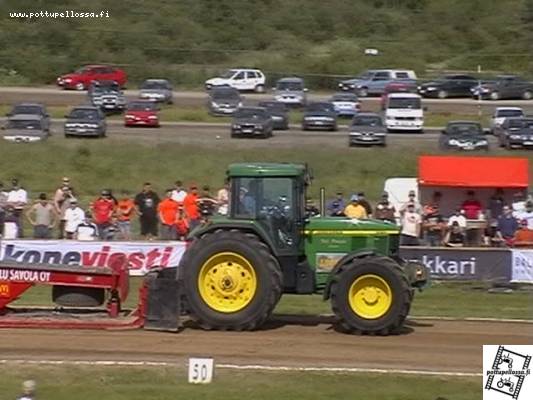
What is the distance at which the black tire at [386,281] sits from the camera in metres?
15.2

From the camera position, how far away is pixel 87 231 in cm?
2370

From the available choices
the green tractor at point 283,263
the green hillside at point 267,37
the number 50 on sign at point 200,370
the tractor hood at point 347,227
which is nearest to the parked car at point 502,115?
the green hillside at point 267,37

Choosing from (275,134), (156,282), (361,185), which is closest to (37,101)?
(275,134)

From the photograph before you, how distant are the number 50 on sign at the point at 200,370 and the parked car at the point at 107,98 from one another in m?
38.3

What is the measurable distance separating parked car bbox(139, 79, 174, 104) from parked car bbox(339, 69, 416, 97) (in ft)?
29.0

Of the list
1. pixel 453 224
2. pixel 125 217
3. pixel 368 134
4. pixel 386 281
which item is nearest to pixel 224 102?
pixel 368 134

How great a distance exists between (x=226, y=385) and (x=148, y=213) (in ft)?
40.1

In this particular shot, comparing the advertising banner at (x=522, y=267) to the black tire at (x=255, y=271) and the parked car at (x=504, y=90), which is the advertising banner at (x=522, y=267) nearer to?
the black tire at (x=255, y=271)

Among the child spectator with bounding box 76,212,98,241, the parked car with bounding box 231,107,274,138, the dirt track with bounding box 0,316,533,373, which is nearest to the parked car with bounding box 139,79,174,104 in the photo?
the parked car with bounding box 231,107,274,138

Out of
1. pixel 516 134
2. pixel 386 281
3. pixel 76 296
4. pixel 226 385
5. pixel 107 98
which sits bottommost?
pixel 226 385

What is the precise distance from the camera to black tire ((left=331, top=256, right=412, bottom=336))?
15.2 metres

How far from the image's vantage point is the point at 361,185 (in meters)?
36.9

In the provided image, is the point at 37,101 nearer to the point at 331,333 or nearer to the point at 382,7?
the point at 382,7

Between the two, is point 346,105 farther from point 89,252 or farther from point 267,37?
point 89,252
